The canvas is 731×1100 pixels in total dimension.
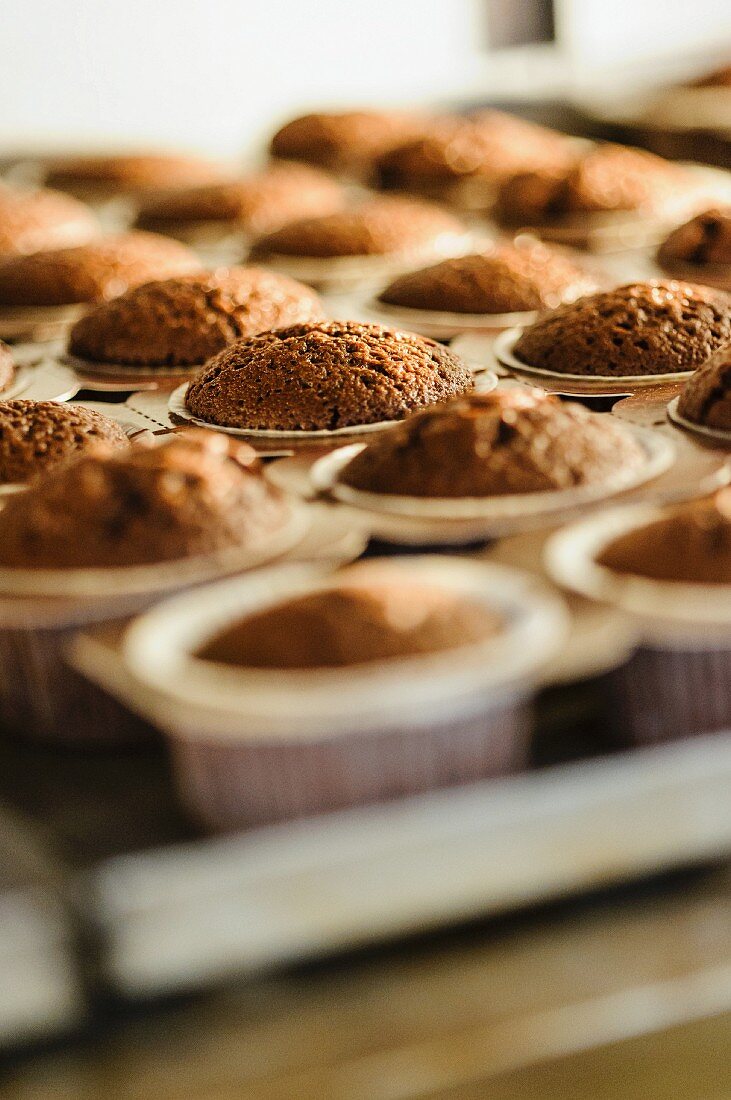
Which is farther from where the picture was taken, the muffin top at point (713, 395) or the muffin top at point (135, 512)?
the muffin top at point (713, 395)

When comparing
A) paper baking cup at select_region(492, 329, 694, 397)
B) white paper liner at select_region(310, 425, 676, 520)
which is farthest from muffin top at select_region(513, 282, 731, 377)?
white paper liner at select_region(310, 425, 676, 520)

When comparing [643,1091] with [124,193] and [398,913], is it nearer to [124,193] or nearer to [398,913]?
[398,913]

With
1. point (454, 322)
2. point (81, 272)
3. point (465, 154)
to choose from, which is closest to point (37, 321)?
point (81, 272)

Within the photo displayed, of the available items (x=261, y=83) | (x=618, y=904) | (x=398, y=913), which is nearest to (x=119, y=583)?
(x=398, y=913)

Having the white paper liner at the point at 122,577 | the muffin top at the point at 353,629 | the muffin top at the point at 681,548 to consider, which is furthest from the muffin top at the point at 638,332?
the muffin top at the point at 353,629

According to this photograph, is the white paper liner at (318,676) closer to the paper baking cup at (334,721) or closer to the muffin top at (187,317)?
the paper baking cup at (334,721)

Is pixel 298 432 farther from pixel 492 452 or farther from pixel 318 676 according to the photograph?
pixel 318 676

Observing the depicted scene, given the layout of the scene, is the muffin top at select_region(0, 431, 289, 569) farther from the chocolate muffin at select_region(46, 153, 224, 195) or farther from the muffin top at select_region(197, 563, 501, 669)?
the chocolate muffin at select_region(46, 153, 224, 195)
